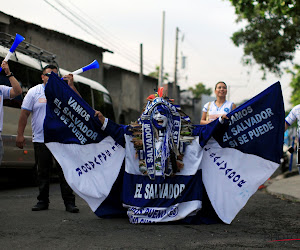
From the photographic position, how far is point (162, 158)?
5.68 metres

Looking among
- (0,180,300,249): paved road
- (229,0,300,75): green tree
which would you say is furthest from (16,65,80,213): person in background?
(229,0,300,75): green tree

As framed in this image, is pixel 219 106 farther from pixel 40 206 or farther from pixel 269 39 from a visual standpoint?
pixel 269 39

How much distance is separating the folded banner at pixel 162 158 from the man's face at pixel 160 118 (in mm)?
55

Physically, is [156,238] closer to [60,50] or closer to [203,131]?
[203,131]

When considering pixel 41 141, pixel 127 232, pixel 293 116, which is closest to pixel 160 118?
pixel 127 232

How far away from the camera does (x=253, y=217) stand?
6391mm

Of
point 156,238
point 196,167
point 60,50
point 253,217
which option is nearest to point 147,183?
point 196,167

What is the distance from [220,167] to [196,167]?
0.98 ft

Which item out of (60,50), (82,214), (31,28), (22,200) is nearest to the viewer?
(82,214)

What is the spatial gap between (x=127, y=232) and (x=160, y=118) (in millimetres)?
1371

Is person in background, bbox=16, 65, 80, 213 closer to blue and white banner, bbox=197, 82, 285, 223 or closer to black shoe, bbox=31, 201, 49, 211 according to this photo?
black shoe, bbox=31, 201, 49, 211

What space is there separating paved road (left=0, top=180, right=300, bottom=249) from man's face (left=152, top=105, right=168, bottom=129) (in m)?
1.14

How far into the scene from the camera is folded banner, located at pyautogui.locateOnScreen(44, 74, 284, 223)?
5730 millimetres

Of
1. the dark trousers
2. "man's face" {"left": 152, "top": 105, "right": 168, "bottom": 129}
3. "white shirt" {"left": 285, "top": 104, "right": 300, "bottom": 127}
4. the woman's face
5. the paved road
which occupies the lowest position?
the paved road
